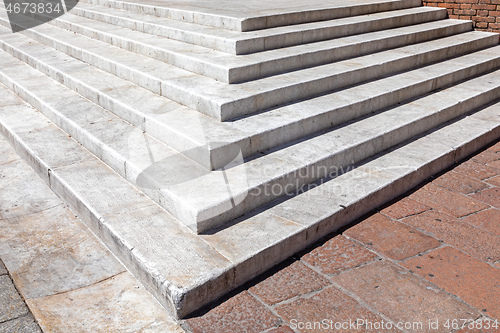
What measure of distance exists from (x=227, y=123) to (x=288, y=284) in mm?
1654

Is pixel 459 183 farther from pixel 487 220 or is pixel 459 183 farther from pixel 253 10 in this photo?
pixel 253 10

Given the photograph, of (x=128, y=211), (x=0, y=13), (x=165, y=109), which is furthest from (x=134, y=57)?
(x=0, y=13)

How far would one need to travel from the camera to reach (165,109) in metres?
4.46

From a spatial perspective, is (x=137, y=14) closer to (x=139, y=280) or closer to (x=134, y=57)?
(x=134, y=57)

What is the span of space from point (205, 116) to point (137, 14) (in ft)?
11.6

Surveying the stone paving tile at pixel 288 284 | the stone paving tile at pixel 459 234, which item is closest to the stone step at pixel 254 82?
the stone paving tile at pixel 288 284

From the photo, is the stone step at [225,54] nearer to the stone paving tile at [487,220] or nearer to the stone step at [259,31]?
the stone step at [259,31]

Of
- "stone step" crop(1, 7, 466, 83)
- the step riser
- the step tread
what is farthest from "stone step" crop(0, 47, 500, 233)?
"stone step" crop(1, 7, 466, 83)

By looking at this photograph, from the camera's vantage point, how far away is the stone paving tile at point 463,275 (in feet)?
9.50

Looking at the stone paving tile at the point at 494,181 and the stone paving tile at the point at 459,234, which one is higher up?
the stone paving tile at the point at 494,181

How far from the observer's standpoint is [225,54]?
512 cm

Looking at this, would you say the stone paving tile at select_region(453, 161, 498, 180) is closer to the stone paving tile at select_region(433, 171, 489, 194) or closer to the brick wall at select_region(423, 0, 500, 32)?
the stone paving tile at select_region(433, 171, 489, 194)

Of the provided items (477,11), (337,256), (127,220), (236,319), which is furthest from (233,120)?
(477,11)

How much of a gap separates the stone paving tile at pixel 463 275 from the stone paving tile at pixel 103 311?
171 cm
